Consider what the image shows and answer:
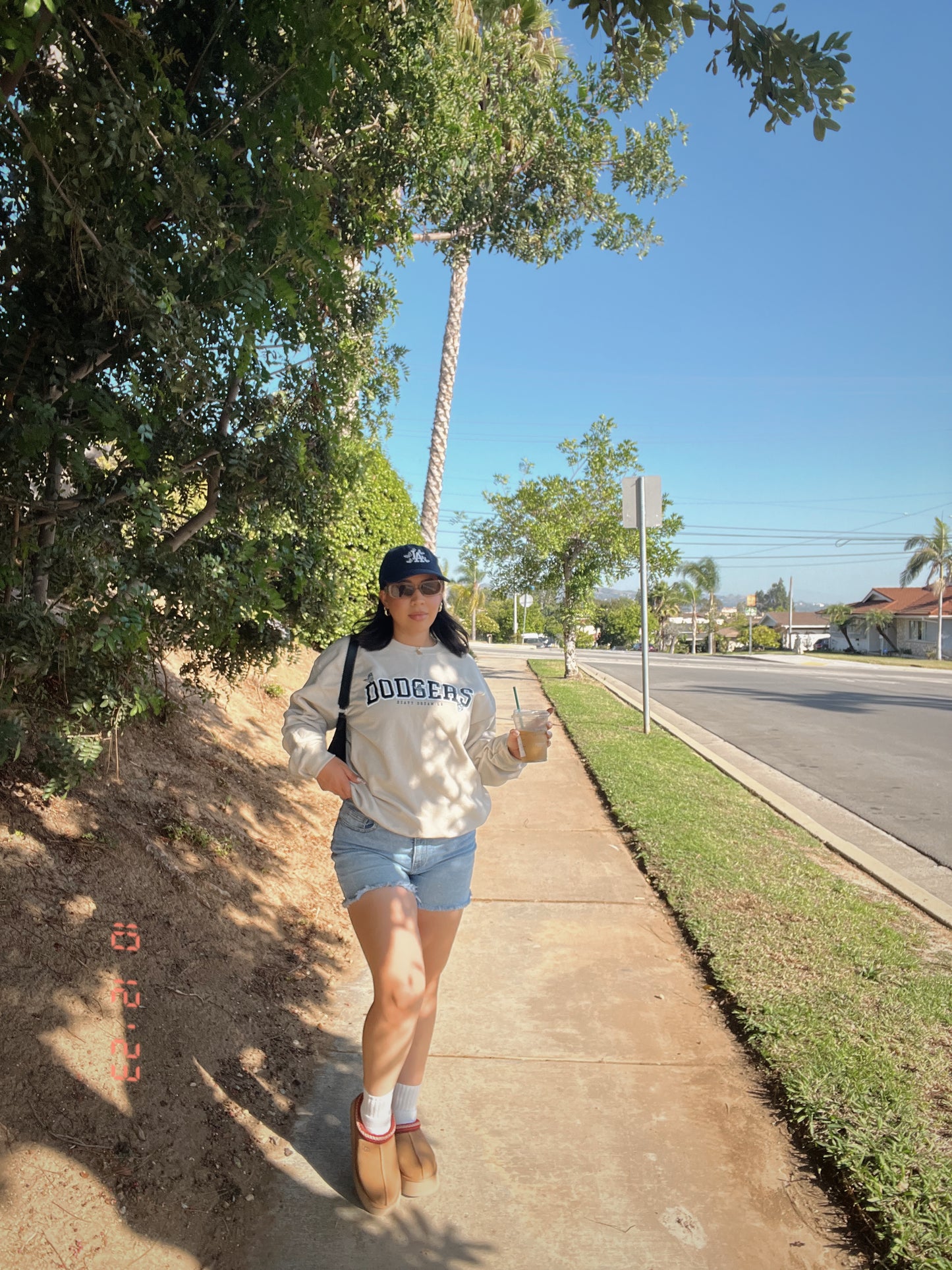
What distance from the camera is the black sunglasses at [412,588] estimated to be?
10.4 ft

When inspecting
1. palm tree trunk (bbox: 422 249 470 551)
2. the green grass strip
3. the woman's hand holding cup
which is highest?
palm tree trunk (bbox: 422 249 470 551)

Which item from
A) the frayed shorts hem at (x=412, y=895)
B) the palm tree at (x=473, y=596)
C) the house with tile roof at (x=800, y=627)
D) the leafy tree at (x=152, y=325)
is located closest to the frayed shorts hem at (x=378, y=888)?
the frayed shorts hem at (x=412, y=895)

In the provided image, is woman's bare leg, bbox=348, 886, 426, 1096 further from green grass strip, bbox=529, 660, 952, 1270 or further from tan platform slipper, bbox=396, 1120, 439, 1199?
green grass strip, bbox=529, 660, 952, 1270

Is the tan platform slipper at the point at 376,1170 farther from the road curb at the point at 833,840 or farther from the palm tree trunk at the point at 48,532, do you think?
the road curb at the point at 833,840

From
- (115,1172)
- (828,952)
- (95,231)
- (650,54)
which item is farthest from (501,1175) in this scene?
(650,54)

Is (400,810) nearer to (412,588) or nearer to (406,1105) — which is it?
(412,588)

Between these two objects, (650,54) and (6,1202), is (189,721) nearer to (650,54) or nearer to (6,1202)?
(6,1202)

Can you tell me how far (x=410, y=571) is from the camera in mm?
3148

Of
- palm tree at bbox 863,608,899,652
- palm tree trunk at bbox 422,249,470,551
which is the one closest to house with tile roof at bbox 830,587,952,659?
palm tree at bbox 863,608,899,652

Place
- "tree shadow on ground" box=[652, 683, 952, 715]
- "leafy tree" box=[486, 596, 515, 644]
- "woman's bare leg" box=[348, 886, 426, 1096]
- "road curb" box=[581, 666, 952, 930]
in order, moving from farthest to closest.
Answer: "leafy tree" box=[486, 596, 515, 644], "tree shadow on ground" box=[652, 683, 952, 715], "road curb" box=[581, 666, 952, 930], "woman's bare leg" box=[348, 886, 426, 1096]

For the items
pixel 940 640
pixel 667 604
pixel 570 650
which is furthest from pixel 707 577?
pixel 570 650

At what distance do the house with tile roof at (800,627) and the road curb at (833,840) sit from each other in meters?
83.9

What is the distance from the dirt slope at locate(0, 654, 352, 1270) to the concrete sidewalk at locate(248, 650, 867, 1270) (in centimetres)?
20

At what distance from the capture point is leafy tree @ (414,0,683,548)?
6.78 metres
